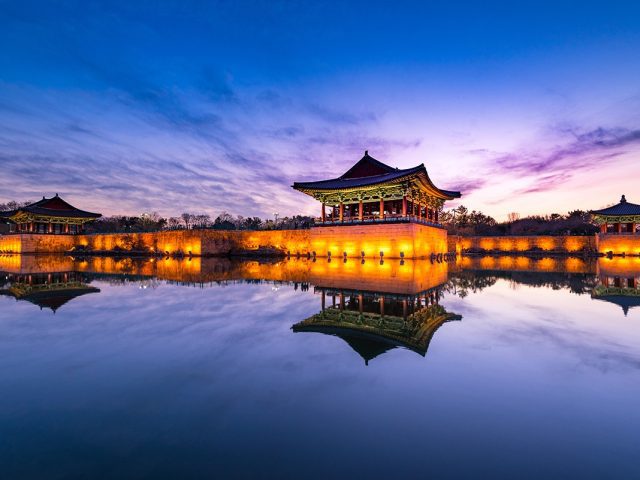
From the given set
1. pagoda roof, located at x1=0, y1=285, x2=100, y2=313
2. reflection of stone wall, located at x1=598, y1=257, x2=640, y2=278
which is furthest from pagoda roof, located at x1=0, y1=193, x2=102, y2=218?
reflection of stone wall, located at x1=598, y1=257, x2=640, y2=278

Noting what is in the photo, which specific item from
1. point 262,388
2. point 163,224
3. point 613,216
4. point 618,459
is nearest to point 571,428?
point 618,459

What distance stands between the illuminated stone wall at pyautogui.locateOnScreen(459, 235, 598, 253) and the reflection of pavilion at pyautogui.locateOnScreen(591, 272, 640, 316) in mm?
31636

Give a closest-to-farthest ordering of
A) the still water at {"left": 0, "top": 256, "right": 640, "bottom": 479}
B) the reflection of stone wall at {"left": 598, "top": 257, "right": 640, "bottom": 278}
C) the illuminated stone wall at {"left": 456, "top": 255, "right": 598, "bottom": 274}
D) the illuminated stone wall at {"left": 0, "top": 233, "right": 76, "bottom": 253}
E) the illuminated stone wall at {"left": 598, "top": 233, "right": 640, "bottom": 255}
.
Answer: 1. the still water at {"left": 0, "top": 256, "right": 640, "bottom": 479}
2. the reflection of stone wall at {"left": 598, "top": 257, "right": 640, "bottom": 278}
3. the illuminated stone wall at {"left": 456, "top": 255, "right": 598, "bottom": 274}
4. the illuminated stone wall at {"left": 598, "top": 233, "right": 640, "bottom": 255}
5. the illuminated stone wall at {"left": 0, "top": 233, "right": 76, "bottom": 253}

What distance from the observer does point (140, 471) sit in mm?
2047

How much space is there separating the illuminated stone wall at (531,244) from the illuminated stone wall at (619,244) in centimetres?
209

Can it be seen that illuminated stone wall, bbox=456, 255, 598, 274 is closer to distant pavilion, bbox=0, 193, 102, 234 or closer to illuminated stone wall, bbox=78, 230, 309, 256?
illuminated stone wall, bbox=78, 230, 309, 256

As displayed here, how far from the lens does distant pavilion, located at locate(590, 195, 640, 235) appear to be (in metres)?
34.1

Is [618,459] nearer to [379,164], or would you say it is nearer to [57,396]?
[57,396]

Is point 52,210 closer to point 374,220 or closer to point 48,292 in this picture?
point 48,292

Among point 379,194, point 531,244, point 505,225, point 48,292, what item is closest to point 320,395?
point 48,292

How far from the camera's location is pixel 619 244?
34.7m

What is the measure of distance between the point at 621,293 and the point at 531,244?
A: 36.6 meters

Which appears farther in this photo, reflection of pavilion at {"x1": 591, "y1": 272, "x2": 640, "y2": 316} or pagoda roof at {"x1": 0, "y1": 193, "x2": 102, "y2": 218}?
pagoda roof at {"x1": 0, "y1": 193, "x2": 102, "y2": 218}

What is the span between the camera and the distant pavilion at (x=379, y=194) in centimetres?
2425
